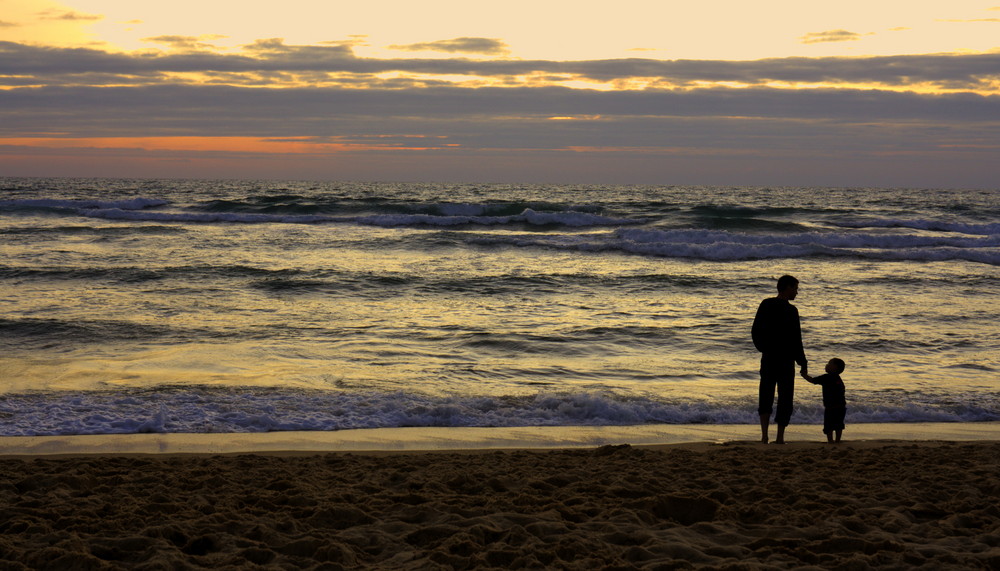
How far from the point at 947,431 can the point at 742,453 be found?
277 cm

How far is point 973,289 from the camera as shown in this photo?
701 inches

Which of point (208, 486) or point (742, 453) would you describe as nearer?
point (208, 486)

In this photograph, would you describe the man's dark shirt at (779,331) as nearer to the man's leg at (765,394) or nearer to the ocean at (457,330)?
the man's leg at (765,394)

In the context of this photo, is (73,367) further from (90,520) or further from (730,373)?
(730,373)

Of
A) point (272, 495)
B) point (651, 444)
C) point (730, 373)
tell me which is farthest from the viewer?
point (730, 373)

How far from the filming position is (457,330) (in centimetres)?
1239

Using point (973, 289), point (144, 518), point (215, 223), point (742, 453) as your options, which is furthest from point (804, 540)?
point (215, 223)

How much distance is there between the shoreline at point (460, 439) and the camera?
22.5 feet

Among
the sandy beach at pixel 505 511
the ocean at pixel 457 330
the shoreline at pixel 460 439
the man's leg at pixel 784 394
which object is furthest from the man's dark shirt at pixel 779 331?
the ocean at pixel 457 330

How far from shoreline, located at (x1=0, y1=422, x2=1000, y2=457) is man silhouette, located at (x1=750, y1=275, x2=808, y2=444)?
1.18ft

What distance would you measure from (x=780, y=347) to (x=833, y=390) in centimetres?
65

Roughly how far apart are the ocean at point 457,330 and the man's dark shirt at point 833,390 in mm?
1119

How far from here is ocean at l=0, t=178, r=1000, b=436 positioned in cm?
829

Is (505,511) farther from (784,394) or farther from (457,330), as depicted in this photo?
(457,330)
